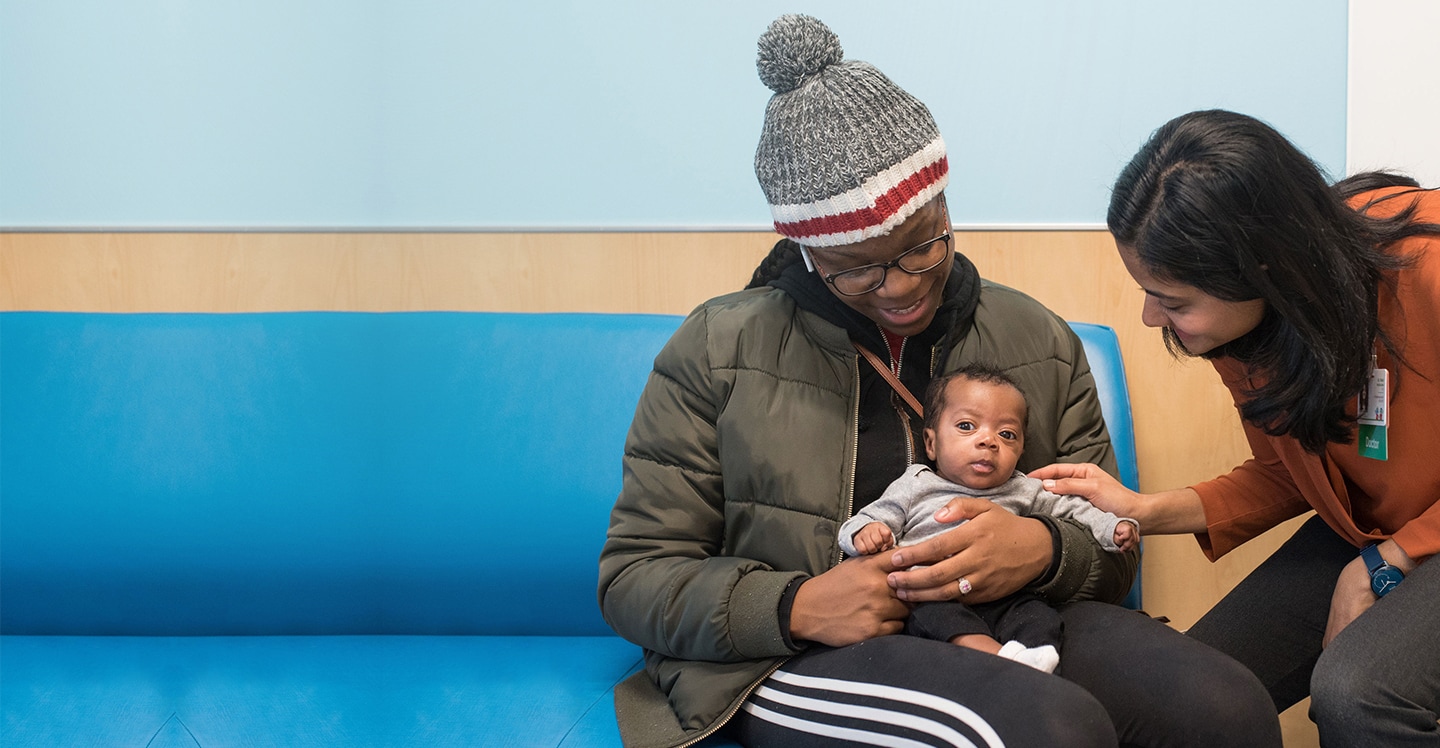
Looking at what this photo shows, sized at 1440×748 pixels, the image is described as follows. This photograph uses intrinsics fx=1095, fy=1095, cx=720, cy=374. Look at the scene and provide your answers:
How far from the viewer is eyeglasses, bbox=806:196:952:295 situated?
1.68m

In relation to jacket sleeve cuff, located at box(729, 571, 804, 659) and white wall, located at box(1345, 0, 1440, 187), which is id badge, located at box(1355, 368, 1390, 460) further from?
white wall, located at box(1345, 0, 1440, 187)

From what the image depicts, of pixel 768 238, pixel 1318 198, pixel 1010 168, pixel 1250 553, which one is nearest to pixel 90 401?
pixel 768 238

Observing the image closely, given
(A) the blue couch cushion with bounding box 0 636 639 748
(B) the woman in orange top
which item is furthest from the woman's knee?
(A) the blue couch cushion with bounding box 0 636 639 748

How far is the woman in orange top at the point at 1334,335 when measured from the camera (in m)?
1.39

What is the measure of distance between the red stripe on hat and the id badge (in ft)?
2.23

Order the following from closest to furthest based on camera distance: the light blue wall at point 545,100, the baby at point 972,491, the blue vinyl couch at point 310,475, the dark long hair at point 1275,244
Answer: the dark long hair at point 1275,244, the baby at point 972,491, the blue vinyl couch at point 310,475, the light blue wall at point 545,100

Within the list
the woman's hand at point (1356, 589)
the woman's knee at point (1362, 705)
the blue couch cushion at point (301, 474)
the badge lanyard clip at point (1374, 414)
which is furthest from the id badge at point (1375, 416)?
the blue couch cushion at point (301, 474)

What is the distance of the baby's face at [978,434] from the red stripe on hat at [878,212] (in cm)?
30

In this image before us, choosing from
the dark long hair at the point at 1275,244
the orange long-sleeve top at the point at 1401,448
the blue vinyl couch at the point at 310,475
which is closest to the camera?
the dark long hair at the point at 1275,244

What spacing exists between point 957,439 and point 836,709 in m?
0.45

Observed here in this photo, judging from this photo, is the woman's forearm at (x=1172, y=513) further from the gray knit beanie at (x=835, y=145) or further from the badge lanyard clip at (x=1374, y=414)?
the gray knit beanie at (x=835, y=145)

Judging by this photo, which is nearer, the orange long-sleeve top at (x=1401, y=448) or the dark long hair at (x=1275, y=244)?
the dark long hair at (x=1275, y=244)

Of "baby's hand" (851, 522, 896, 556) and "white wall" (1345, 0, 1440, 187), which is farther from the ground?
"white wall" (1345, 0, 1440, 187)

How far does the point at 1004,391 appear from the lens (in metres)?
1.71
